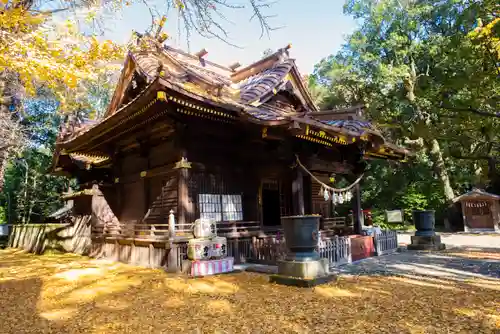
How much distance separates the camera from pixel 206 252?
8.66 meters

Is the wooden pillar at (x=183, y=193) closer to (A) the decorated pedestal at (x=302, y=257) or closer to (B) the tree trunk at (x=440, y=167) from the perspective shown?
(A) the decorated pedestal at (x=302, y=257)

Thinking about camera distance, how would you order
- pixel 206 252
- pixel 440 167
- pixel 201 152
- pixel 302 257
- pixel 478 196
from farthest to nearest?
pixel 440 167
pixel 478 196
pixel 201 152
pixel 206 252
pixel 302 257

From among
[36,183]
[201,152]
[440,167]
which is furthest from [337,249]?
[36,183]

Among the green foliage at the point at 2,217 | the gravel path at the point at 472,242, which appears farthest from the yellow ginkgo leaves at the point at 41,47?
the green foliage at the point at 2,217

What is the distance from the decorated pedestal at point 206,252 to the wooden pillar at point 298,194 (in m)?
2.78

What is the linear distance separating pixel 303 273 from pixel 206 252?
9.06 ft

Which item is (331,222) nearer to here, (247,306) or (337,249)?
(337,249)

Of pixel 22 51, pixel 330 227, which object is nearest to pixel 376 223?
→ pixel 330 227

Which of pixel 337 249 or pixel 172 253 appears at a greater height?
pixel 172 253

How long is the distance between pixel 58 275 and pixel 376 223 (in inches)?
961

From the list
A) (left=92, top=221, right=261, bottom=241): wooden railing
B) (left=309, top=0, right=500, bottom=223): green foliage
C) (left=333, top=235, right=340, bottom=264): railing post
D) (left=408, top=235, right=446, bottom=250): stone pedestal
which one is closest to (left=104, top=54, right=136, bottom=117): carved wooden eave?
(left=92, top=221, right=261, bottom=241): wooden railing

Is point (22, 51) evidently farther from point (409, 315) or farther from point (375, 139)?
point (375, 139)

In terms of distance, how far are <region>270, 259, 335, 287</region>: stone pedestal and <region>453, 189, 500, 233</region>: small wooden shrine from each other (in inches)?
842

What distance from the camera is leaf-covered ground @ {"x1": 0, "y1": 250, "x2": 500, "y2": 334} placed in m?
4.62
